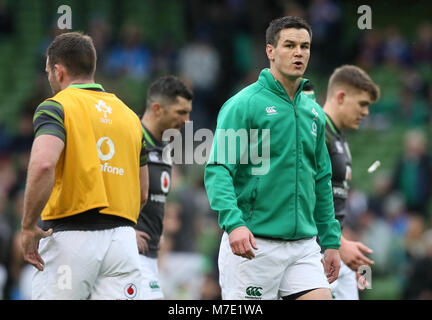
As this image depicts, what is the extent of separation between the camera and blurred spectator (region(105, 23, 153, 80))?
1731cm

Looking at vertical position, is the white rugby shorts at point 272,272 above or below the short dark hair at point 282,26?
below

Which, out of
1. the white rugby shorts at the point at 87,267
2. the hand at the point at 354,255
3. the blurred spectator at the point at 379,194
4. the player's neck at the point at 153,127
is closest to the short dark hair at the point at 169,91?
the player's neck at the point at 153,127

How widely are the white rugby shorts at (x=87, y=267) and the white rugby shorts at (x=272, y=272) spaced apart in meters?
0.70

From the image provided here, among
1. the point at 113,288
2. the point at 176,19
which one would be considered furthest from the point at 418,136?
the point at 113,288

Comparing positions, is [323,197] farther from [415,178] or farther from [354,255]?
[415,178]

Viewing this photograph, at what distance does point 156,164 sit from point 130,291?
2128mm

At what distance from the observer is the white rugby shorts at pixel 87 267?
5082 mm

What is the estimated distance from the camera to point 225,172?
5.27 meters

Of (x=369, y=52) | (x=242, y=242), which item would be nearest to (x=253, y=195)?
(x=242, y=242)

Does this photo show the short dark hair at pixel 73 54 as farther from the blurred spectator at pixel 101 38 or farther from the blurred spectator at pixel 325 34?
the blurred spectator at pixel 325 34

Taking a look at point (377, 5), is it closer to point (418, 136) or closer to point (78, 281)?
point (418, 136)

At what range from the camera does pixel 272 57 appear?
223 inches

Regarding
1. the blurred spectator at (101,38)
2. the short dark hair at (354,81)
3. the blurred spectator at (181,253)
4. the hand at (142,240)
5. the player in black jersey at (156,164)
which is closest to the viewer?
the hand at (142,240)

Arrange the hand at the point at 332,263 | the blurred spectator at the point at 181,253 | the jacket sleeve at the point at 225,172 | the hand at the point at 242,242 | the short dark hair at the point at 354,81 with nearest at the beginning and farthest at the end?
the hand at the point at 242,242
the jacket sleeve at the point at 225,172
the hand at the point at 332,263
the short dark hair at the point at 354,81
the blurred spectator at the point at 181,253
